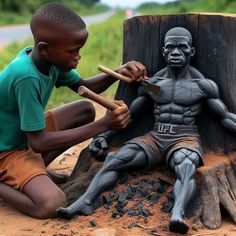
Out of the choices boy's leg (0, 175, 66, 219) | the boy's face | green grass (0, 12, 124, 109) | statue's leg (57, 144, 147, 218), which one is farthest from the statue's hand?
green grass (0, 12, 124, 109)

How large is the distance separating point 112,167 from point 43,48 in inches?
35.1

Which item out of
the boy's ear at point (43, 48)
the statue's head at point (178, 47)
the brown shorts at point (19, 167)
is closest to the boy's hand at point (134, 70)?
the statue's head at point (178, 47)

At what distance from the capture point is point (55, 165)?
17.4 ft

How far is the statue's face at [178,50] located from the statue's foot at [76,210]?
3.54 ft

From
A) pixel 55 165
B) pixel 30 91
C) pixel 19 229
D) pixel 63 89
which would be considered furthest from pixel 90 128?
pixel 63 89

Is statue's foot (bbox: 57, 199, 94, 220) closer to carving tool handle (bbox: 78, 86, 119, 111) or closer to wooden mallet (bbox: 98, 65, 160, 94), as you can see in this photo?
carving tool handle (bbox: 78, 86, 119, 111)

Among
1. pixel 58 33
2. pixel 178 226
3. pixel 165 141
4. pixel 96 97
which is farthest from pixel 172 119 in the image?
pixel 58 33

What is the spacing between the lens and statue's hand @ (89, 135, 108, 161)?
434 centimetres

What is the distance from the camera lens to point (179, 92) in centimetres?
413

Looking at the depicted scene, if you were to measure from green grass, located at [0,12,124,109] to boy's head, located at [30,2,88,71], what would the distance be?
4069 mm

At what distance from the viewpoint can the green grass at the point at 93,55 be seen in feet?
28.6

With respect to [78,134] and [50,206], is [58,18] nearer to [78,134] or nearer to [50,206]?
[78,134]

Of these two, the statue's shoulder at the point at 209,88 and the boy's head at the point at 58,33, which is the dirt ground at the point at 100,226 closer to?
the statue's shoulder at the point at 209,88


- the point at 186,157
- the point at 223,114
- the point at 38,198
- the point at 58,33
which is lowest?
the point at 38,198
